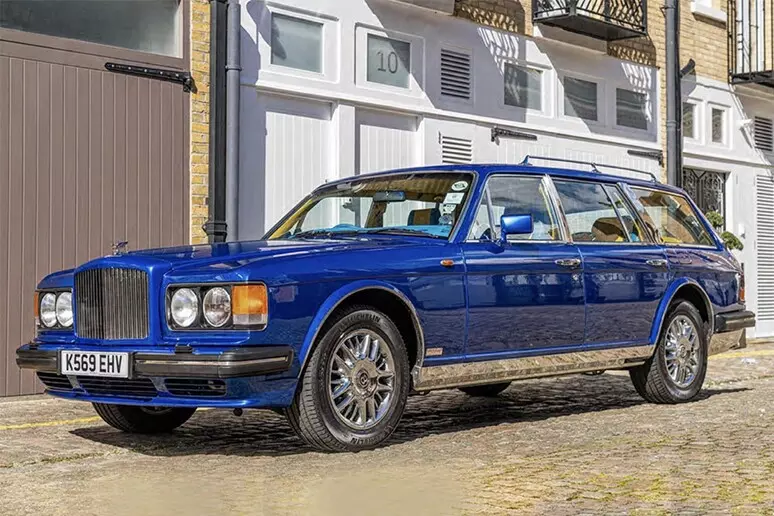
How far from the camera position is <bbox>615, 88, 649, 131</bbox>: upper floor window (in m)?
18.9

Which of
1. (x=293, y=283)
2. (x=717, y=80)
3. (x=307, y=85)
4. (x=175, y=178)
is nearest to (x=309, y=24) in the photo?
(x=307, y=85)

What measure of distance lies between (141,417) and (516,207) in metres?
2.71

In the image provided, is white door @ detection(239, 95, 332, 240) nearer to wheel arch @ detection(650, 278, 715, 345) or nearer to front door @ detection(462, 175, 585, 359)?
wheel arch @ detection(650, 278, 715, 345)

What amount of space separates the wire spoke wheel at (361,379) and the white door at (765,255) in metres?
15.2

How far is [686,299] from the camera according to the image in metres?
9.70

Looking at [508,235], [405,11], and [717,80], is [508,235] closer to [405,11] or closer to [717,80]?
[405,11]

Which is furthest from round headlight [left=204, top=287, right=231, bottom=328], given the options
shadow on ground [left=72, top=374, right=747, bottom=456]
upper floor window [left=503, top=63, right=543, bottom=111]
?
upper floor window [left=503, top=63, right=543, bottom=111]

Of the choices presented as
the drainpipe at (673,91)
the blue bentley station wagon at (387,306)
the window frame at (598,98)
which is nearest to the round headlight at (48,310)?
the blue bentley station wagon at (387,306)

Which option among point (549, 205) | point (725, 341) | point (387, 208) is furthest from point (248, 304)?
point (725, 341)

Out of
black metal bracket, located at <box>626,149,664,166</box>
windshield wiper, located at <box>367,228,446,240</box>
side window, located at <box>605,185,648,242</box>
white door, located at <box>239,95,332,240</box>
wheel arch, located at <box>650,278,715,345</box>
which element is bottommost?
wheel arch, located at <box>650,278,715,345</box>

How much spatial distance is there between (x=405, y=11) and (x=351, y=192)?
279 inches

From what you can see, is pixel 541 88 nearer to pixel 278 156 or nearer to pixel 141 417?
pixel 278 156

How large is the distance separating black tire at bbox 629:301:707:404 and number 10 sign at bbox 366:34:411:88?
20.0 ft

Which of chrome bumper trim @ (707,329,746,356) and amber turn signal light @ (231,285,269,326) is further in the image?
chrome bumper trim @ (707,329,746,356)
